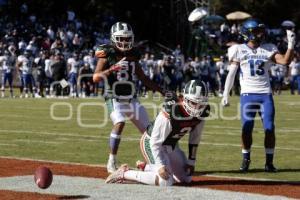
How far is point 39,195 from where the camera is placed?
7.67m

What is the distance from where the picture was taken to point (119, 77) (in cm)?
982

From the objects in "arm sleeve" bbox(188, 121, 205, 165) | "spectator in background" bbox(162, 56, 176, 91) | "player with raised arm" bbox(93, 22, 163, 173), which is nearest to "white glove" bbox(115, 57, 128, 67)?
"player with raised arm" bbox(93, 22, 163, 173)

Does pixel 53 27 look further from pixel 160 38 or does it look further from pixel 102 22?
pixel 160 38

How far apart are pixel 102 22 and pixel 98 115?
76.6ft

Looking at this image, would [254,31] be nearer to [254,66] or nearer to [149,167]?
[254,66]

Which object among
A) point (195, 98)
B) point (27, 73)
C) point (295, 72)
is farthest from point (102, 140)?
point (295, 72)

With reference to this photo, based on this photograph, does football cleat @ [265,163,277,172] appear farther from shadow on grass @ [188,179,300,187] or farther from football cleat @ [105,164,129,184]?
football cleat @ [105,164,129,184]

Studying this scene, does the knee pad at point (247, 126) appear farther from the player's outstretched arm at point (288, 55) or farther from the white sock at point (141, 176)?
the white sock at point (141, 176)

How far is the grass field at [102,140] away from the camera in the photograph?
414 inches

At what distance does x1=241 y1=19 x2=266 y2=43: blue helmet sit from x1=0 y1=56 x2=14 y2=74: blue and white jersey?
837 inches

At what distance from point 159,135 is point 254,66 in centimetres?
224

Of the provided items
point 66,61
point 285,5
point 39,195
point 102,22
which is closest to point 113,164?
point 39,195

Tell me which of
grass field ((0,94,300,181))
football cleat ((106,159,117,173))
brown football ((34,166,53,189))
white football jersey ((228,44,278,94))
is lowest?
grass field ((0,94,300,181))

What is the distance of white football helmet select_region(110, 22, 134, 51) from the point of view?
31.7 ft
